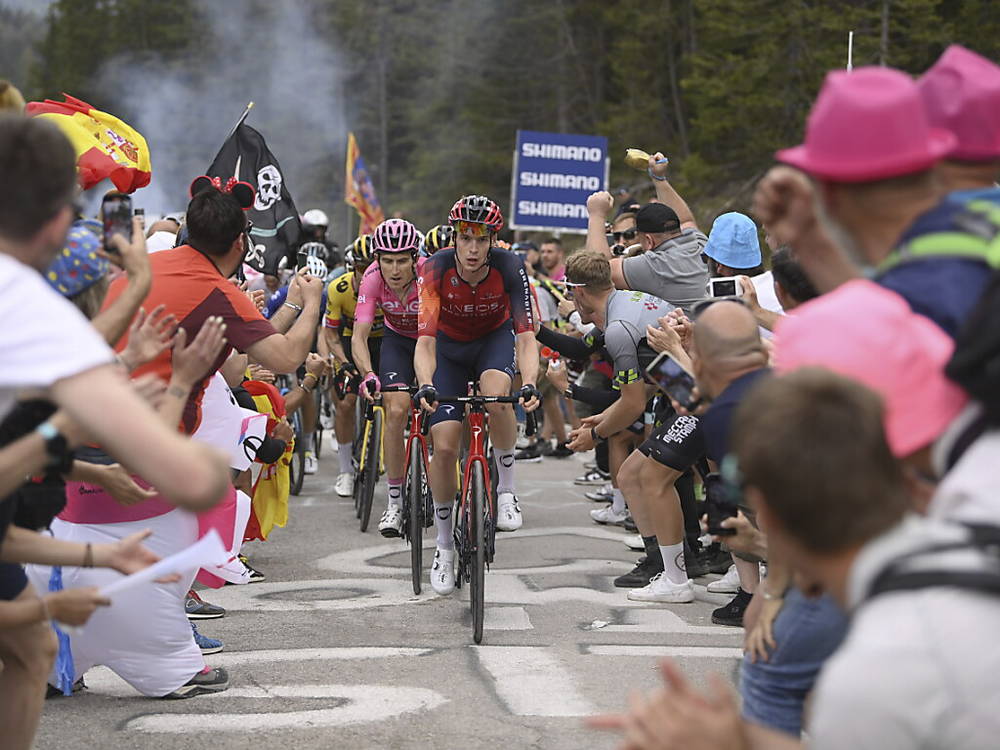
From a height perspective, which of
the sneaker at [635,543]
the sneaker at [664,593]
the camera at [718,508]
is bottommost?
the sneaker at [635,543]

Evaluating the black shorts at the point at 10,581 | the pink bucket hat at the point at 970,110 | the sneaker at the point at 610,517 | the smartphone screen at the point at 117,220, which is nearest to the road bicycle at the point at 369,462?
the sneaker at the point at 610,517

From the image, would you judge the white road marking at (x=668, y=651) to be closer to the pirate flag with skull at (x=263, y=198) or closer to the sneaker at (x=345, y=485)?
the pirate flag with skull at (x=263, y=198)

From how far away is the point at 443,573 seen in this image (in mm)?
8156

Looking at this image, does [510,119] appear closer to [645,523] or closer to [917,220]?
[645,523]

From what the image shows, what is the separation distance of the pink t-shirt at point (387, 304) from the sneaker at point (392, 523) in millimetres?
1238

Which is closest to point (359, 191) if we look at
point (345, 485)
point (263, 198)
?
point (345, 485)

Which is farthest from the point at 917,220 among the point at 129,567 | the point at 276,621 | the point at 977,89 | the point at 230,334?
the point at 276,621

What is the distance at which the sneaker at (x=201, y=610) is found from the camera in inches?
296

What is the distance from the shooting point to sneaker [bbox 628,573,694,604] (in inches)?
309

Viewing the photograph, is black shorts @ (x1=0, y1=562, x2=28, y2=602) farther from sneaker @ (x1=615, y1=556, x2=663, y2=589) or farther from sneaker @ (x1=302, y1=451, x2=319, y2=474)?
sneaker @ (x1=302, y1=451, x2=319, y2=474)

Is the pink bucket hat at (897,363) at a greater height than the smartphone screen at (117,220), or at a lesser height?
lesser

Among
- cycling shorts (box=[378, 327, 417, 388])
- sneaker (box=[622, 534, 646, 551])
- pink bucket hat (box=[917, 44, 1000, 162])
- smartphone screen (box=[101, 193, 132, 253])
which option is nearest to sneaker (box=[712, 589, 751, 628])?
sneaker (box=[622, 534, 646, 551])

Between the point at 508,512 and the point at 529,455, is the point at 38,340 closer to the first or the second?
the point at 508,512

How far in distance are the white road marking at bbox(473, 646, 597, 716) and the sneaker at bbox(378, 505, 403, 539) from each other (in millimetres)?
2844
